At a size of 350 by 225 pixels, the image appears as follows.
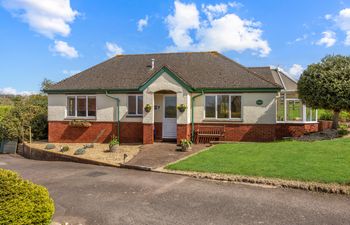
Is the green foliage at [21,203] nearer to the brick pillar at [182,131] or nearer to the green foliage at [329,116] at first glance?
the brick pillar at [182,131]

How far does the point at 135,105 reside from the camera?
1802 centimetres

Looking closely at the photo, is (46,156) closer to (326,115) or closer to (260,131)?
(260,131)

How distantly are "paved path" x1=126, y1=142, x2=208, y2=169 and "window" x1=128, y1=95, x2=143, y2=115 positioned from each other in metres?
2.64

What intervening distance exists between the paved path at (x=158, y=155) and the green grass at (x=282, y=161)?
0.96 metres

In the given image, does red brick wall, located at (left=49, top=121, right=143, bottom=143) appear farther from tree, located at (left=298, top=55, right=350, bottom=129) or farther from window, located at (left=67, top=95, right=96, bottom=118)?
tree, located at (left=298, top=55, right=350, bottom=129)

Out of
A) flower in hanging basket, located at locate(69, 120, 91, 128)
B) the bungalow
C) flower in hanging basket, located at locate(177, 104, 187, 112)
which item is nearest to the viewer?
flower in hanging basket, located at locate(177, 104, 187, 112)

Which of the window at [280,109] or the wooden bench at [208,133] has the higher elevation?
the window at [280,109]

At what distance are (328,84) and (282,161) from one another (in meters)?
6.96

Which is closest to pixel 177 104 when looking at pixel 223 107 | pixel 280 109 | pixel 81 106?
pixel 223 107

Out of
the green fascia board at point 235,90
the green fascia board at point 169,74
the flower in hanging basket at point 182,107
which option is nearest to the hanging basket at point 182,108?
the flower in hanging basket at point 182,107

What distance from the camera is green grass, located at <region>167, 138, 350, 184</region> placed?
28.9 feet

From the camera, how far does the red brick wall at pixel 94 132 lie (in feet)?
58.4

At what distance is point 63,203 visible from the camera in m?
7.25

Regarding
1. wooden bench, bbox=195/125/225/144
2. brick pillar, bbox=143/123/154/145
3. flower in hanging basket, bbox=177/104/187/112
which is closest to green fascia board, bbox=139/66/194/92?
flower in hanging basket, bbox=177/104/187/112
